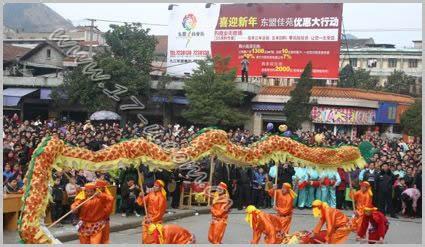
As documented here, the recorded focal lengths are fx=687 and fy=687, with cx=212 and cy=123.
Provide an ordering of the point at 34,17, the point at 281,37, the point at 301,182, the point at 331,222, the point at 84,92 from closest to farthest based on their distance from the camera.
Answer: the point at 331,222 < the point at 301,182 < the point at 84,92 < the point at 281,37 < the point at 34,17

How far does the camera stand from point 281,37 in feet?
104

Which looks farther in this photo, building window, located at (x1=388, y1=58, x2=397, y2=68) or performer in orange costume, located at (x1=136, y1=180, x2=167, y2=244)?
building window, located at (x1=388, y1=58, x2=397, y2=68)

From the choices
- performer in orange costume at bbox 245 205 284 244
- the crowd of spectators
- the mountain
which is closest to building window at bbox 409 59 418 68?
the crowd of spectators

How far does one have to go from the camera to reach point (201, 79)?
29.2 m

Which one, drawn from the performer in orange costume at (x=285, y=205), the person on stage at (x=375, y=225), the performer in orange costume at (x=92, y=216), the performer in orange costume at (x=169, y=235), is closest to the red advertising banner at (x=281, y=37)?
the person on stage at (x=375, y=225)

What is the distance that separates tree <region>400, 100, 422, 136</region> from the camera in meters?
31.1

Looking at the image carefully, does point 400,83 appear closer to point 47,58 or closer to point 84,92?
point 47,58

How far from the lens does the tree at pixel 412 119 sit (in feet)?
102

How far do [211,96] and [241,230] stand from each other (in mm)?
15783

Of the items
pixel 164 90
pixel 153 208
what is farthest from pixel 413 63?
pixel 153 208

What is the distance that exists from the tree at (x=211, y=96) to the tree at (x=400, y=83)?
60.0 ft

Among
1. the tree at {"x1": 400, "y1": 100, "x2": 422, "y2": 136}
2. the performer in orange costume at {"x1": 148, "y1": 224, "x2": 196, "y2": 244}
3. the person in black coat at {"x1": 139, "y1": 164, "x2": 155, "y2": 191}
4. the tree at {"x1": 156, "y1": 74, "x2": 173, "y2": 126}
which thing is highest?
the tree at {"x1": 156, "y1": 74, "x2": 173, "y2": 126}

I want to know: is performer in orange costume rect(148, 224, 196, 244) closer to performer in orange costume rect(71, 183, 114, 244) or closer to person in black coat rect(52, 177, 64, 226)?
performer in orange costume rect(71, 183, 114, 244)

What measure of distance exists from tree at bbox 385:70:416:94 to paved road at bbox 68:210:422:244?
98.6 feet
